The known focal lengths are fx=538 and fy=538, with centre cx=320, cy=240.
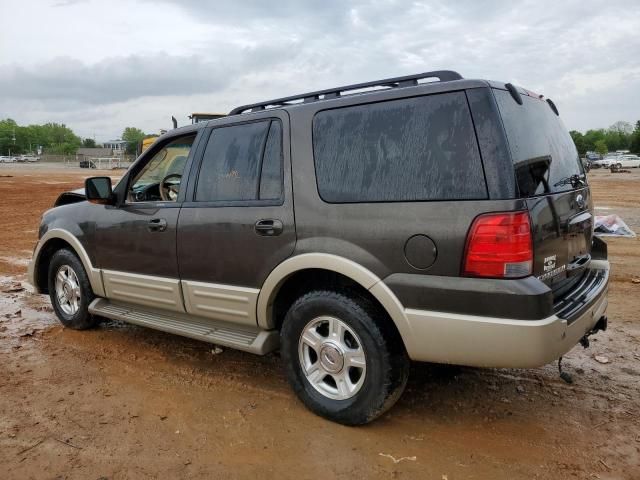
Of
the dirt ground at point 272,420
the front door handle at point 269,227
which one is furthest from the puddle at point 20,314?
the front door handle at point 269,227

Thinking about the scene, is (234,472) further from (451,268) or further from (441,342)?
(451,268)

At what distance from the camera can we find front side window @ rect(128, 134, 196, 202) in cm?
443

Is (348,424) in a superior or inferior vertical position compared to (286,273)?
inferior

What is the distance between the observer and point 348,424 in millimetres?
3287

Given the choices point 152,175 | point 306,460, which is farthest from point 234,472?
point 152,175

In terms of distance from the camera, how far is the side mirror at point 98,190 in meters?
4.54

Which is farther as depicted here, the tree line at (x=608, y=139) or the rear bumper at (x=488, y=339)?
the tree line at (x=608, y=139)

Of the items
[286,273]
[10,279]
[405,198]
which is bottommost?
[10,279]

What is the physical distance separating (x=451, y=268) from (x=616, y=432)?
1.50 m

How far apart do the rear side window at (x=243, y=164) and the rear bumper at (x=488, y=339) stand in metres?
1.33

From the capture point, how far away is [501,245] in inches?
107

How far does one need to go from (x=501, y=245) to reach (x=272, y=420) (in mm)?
1799

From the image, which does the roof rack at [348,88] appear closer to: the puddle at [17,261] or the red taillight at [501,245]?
the red taillight at [501,245]

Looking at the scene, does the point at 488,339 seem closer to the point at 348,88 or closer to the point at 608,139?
the point at 348,88
